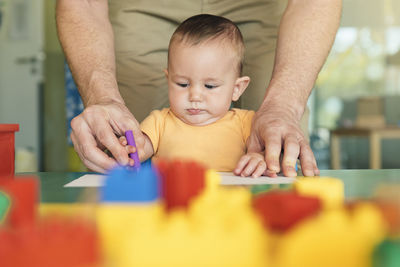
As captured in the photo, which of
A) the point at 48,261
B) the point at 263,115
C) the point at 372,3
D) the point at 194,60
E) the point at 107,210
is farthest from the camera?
the point at 372,3

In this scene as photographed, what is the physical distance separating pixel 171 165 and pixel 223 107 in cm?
88

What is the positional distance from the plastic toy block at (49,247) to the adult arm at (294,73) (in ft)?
2.34

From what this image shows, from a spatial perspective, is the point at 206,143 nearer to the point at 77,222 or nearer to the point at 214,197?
the point at 214,197

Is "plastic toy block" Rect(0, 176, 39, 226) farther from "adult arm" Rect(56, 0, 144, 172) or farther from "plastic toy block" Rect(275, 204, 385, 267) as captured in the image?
"adult arm" Rect(56, 0, 144, 172)

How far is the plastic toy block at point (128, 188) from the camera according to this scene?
0.35 m

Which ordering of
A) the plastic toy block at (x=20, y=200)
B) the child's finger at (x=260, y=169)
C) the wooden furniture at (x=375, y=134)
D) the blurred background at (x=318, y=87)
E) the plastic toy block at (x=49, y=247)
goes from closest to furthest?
the plastic toy block at (x=49, y=247) → the plastic toy block at (x=20, y=200) → the child's finger at (x=260, y=169) → the blurred background at (x=318, y=87) → the wooden furniture at (x=375, y=134)

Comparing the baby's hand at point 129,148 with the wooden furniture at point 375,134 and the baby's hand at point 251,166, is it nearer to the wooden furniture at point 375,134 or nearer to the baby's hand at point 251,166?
the baby's hand at point 251,166

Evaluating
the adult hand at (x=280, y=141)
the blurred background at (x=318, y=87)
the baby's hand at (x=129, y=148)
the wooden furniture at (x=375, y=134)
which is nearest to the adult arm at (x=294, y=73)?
the adult hand at (x=280, y=141)

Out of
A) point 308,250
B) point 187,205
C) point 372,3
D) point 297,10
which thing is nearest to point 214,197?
point 187,205

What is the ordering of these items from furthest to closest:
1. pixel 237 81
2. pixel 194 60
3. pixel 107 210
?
pixel 237 81 → pixel 194 60 → pixel 107 210

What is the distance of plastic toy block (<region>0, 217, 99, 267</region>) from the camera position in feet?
0.74

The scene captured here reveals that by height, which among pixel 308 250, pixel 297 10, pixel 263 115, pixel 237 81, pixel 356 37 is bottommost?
pixel 308 250

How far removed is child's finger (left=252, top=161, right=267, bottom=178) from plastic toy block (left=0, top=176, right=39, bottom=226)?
57cm

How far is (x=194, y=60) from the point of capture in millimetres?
1227
